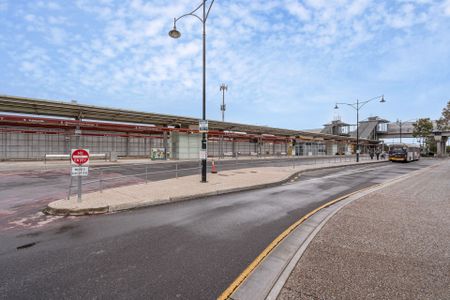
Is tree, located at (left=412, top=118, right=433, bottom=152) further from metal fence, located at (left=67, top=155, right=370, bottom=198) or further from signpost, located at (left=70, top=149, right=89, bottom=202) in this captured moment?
signpost, located at (left=70, top=149, right=89, bottom=202)

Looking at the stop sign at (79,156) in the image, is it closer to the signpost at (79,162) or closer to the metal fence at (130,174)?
the signpost at (79,162)

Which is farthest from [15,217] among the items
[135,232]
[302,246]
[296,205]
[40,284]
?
[296,205]

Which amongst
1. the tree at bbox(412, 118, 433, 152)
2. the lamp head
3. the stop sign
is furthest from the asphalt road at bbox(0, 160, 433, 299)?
the tree at bbox(412, 118, 433, 152)

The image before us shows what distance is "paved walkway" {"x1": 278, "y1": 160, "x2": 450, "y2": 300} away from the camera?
9.20 ft

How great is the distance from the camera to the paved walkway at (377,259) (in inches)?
110

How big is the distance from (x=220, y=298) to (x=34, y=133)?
32.6 m

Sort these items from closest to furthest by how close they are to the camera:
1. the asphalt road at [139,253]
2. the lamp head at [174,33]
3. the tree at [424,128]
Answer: the asphalt road at [139,253] → the lamp head at [174,33] → the tree at [424,128]

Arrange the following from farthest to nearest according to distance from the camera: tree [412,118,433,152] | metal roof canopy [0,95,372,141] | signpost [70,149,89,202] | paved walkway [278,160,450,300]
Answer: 1. tree [412,118,433,152]
2. metal roof canopy [0,95,372,141]
3. signpost [70,149,89,202]
4. paved walkway [278,160,450,300]

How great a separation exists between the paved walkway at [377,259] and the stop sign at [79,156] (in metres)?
6.61

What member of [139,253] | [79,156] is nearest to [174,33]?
[79,156]

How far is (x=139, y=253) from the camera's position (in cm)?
390

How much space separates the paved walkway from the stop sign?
6607 mm

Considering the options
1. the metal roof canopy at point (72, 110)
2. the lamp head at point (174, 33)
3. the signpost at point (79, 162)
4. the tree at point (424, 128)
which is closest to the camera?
the signpost at point (79, 162)

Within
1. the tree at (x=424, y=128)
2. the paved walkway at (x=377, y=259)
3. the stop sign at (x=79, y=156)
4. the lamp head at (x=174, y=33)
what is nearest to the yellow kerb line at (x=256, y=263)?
the paved walkway at (x=377, y=259)
